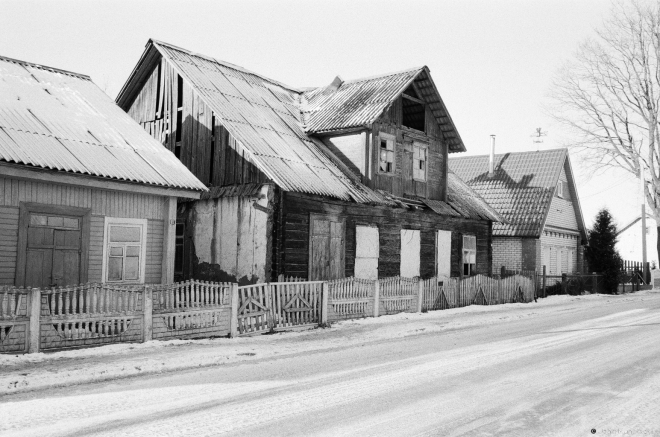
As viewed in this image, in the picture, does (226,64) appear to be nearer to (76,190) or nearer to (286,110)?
(286,110)

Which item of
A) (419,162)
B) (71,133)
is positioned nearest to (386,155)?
(419,162)

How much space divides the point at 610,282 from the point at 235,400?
1230 inches

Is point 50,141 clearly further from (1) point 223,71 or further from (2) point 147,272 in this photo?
(1) point 223,71

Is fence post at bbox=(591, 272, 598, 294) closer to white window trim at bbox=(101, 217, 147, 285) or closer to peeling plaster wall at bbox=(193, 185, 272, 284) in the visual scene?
peeling plaster wall at bbox=(193, 185, 272, 284)

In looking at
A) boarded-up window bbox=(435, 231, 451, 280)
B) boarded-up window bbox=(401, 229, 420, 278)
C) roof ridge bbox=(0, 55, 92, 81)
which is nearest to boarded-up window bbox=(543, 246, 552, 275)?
boarded-up window bbox=(435, 231, 451, 280)

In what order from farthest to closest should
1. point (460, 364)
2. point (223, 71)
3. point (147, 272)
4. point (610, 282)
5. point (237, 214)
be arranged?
point (610, 282), point (223, 71), point (237, 214), point (147, 272), point (460, 364)

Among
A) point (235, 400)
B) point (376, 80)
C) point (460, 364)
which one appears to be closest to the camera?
point (235, 400)

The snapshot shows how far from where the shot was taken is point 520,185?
34.8m

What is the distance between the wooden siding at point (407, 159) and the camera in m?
22.3


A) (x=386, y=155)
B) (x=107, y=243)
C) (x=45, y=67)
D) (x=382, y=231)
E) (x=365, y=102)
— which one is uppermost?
(x=365, y=102)

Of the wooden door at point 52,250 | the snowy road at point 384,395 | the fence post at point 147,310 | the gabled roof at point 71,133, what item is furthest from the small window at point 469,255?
the fence post at point 147,310

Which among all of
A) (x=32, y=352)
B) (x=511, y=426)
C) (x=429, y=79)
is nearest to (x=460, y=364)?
(x=511, y=426)

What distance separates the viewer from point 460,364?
32.6 ft

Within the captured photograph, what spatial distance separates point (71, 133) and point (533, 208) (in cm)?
2476
